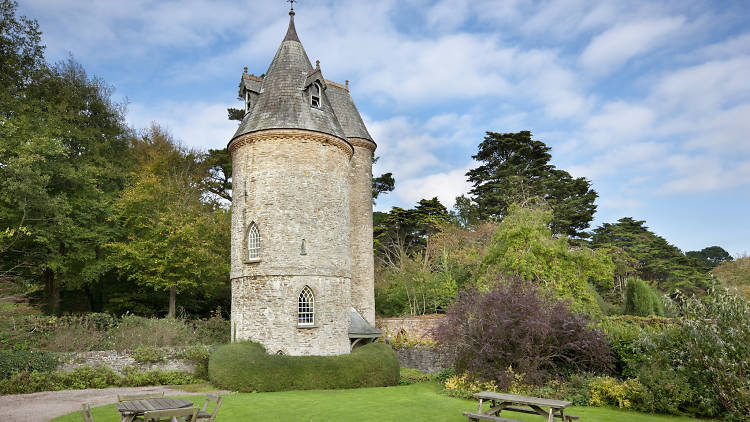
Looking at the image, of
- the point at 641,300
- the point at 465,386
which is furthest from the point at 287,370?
the point at 641,300

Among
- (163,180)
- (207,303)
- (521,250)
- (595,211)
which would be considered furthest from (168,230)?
(595,211)

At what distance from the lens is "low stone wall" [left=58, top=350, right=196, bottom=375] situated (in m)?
16.3

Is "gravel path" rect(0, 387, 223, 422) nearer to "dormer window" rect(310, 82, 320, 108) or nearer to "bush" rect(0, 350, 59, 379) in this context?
"bush" rect(0, 350, 59, 379)

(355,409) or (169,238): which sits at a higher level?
(169,238)

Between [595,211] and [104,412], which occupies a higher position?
[595,211]

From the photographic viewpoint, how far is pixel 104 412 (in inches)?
444

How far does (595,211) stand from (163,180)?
31.2 m

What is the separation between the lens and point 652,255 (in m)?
40.9

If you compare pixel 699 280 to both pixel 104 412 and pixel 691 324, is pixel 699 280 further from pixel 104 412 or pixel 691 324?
pixel 104 412

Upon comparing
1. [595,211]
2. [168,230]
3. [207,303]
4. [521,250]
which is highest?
[595,211]

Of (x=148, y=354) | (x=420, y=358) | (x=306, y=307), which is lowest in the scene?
(x=420, y=358)

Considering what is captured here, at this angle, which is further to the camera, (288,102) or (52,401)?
(288,102)

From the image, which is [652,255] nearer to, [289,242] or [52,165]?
[289,242]

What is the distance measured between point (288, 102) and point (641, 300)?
67.6ft
